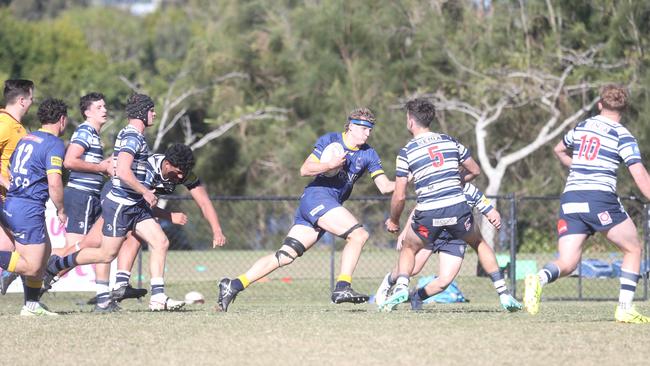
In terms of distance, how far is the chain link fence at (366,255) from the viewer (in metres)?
18.7

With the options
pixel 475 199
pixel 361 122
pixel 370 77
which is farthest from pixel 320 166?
pixel 370 77

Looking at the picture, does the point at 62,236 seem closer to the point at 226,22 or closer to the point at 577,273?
the point at 577,273

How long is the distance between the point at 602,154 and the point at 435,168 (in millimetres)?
1539

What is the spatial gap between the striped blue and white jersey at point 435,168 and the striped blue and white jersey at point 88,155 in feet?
11.1

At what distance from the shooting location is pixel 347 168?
1155 cm

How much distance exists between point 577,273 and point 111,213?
32.4 feet

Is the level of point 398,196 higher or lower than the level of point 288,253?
higher

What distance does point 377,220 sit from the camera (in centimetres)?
2730

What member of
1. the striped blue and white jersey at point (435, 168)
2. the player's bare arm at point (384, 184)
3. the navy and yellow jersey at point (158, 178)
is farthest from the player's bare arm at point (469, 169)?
the navy and yellow jersey at point (158, 178)

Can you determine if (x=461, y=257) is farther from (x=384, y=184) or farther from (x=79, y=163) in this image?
(x=79, y=163)

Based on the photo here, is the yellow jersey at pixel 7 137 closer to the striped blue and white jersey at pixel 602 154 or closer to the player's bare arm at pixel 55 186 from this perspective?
the player's bare arm at pixel 55 186

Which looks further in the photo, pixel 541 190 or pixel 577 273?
pixel 541 190

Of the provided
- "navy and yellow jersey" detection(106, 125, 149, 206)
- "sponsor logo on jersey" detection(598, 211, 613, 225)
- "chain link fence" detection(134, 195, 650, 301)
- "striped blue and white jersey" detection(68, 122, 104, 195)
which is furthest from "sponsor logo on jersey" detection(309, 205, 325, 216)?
"chain link fence" detection(134, 195, 650, 301)

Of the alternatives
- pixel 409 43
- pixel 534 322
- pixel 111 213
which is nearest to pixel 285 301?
pixel 111 213
